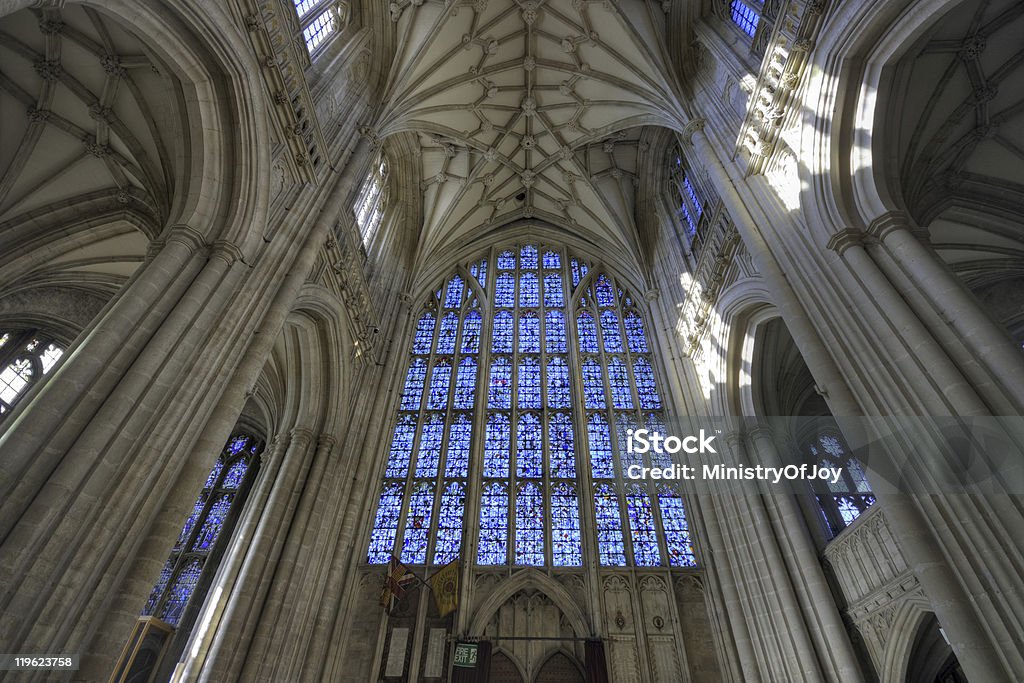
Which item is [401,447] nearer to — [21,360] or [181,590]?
[181,590]

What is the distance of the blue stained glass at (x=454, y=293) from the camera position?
1886 centimetres

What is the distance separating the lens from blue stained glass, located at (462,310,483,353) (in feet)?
56.9

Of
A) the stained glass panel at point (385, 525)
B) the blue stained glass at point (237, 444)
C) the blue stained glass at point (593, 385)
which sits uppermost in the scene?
the blue stained glass at point (593, 385)

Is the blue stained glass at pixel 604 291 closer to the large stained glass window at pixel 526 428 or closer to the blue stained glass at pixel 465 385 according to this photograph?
the large stained glass window at pixel 526 428

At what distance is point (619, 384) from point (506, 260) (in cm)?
716

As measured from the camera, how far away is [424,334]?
17875 millimetres

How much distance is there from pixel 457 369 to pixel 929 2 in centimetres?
1331

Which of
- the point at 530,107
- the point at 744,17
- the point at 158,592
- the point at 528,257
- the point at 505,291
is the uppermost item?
the point at 530,107

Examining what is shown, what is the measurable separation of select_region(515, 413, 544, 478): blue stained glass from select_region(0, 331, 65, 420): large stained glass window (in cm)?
1150

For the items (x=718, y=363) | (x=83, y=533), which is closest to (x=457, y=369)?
(x=718, y=363)

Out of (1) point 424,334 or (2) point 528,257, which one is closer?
(1) point 424,334

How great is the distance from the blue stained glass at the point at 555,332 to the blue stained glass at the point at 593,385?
1.04 metres

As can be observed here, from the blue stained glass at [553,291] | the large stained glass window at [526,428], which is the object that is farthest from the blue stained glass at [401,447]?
the blue stained glass at [553,291]

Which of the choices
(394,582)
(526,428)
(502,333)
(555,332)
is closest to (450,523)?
(394,582)
